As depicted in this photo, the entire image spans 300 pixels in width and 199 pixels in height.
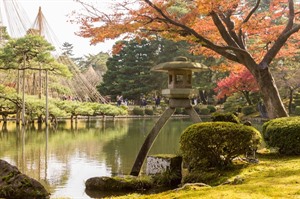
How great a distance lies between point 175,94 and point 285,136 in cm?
220

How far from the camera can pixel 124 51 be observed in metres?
38.1

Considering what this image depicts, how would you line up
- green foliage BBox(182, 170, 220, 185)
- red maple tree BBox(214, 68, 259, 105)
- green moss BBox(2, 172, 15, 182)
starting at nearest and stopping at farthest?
green moss BBox(2, 172, 15, 182) < green foliage BBox(182, 170, 220, 185) < red maple tree BBox(214, 68, 259, 105)

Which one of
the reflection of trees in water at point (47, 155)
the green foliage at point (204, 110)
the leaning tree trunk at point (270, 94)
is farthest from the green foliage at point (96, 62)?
the leaning tree trunk at point (270, 94)

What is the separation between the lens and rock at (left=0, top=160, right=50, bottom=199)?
5238mm

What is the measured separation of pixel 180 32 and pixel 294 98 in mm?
21114

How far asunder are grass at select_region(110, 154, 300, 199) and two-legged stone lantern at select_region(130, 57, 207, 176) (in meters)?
1.96

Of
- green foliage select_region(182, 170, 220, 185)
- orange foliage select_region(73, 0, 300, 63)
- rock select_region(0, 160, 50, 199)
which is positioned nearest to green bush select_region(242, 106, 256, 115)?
orange foliage select_region(73, 0, 300, 63)

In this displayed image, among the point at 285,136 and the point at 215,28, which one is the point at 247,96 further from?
the point at 285,136

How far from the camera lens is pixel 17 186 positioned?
5285mm

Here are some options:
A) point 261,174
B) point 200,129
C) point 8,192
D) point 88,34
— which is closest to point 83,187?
point 8,192

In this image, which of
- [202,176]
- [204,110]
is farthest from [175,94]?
[204,110]

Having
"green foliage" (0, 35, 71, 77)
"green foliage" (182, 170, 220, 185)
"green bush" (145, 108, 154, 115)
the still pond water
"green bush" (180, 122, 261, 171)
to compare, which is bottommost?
the still pond water

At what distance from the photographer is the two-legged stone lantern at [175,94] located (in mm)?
7984

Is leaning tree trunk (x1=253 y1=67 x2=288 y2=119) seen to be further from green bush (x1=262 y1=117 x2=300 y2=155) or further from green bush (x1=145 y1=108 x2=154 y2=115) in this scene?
green bush (x1=145 y1=108 x2=154 y2=115)
